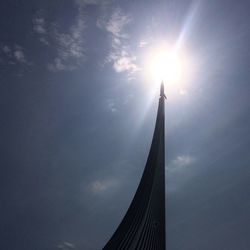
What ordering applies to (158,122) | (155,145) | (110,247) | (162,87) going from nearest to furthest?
(110,247) < (155,145) < (158,122) < (162,87)

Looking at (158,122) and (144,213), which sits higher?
(158,122)

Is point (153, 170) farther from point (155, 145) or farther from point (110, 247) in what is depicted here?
point (110, 247)


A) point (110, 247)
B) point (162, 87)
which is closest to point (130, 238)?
point (110, 247)

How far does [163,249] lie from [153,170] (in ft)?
33.5

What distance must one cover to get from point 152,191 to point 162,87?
2479 centimetres

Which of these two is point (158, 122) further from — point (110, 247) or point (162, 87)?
point (110, 247)

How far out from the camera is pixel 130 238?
2689 cm

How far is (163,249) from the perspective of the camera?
3506cm

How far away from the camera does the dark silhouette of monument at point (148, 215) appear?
27047mm

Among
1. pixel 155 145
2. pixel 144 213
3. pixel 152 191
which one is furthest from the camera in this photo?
pixel 155 145

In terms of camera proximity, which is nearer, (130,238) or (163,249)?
(130,238)

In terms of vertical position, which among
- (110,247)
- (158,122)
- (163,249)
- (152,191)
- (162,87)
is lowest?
(110,247)

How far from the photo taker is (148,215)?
3112 cm

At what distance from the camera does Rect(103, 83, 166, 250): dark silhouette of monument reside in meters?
27.0
